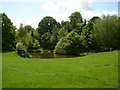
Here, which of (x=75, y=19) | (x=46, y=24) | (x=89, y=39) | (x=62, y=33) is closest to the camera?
(x=89, y=39)

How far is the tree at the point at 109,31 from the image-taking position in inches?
1095

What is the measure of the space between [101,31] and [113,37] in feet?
9.93

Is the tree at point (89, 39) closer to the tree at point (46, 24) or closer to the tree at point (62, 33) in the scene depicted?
the tree at point (62, 33)

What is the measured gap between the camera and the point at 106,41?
97.6 feet

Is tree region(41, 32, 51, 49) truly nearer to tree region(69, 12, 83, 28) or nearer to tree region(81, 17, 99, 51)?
tree region(69, 12, 83, 28)

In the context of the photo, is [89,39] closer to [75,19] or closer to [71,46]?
[71,46]

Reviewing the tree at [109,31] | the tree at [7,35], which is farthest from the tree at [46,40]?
the tree at [109,31]

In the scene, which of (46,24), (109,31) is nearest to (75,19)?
(46,24)

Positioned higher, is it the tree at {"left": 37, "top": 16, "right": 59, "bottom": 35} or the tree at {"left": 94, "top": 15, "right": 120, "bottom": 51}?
the tree at {"left": 37, "top": 16, "right": 59, "bottom": 35}

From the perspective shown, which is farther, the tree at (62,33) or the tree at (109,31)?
the tree at (62,33)

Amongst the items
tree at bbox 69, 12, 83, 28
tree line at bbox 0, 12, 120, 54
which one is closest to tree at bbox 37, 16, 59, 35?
tree at bbox 69, 12, 83, 28

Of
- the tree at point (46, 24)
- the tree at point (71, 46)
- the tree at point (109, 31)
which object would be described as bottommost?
the tree at point (71, 46)

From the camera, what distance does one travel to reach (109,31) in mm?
28062

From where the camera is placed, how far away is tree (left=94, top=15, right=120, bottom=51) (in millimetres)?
27812
